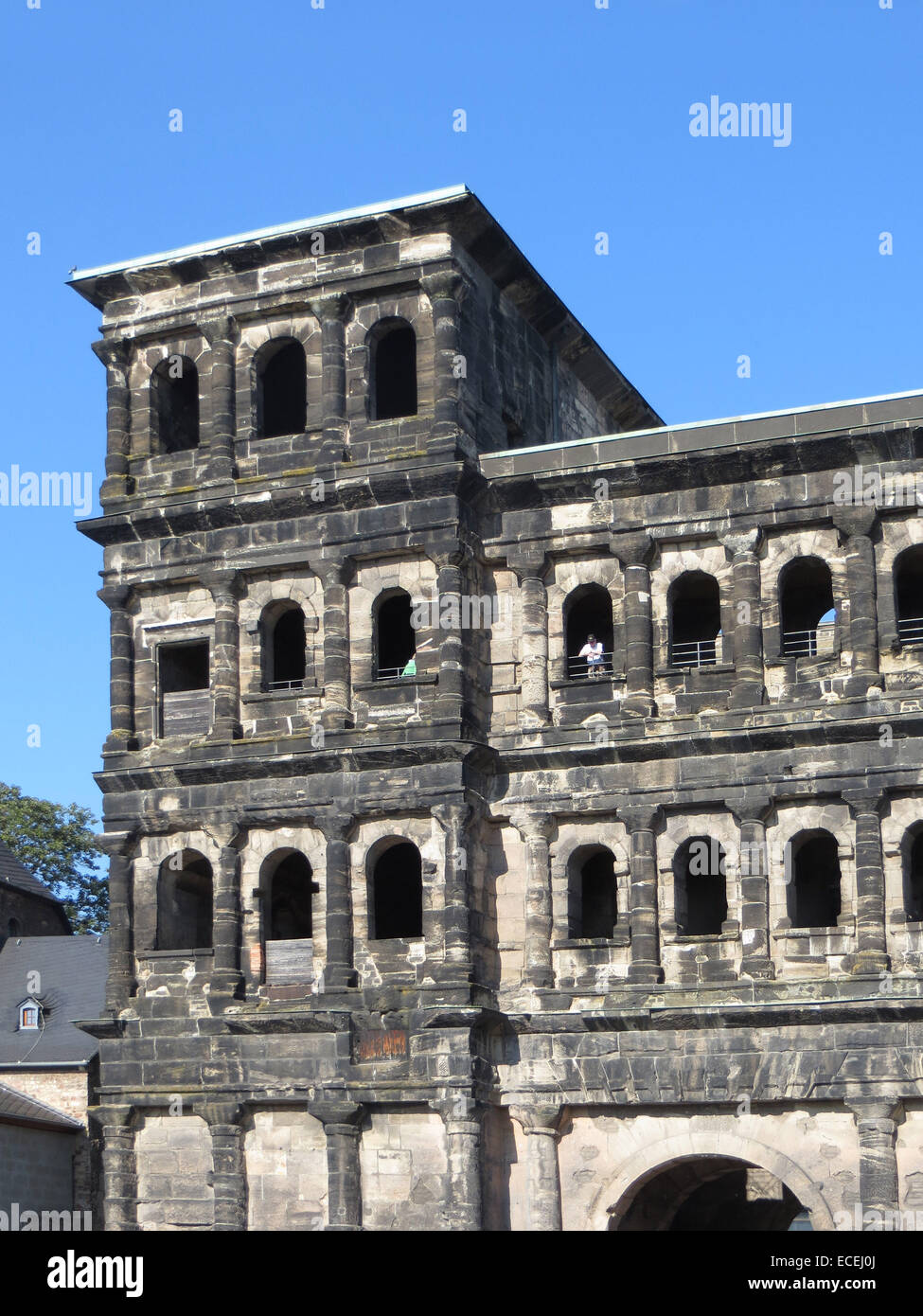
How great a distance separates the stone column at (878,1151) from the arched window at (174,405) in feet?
54.6

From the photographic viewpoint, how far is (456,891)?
34.7 m

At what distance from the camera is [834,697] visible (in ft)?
113

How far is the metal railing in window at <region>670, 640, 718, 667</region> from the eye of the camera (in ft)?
118

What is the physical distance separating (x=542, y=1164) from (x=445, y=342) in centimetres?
1384

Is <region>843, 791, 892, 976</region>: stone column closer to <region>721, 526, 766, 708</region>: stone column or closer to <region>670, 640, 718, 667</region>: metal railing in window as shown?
<region>721, 526, 766, 708</region>: stone column

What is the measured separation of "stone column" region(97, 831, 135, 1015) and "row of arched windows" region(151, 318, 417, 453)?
24.0 feet

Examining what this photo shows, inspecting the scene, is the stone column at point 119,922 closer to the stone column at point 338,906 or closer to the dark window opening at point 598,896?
the stone column at point 338,906

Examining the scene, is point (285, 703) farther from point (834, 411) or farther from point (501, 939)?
point (834, 411)

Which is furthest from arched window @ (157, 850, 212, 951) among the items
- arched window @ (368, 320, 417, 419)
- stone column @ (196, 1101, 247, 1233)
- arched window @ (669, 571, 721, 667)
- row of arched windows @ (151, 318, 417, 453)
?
arched window @ (368, 320, 417, 419)

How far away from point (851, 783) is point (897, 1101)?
496cm

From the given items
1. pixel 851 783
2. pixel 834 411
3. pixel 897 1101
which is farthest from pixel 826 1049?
pixel 834 411

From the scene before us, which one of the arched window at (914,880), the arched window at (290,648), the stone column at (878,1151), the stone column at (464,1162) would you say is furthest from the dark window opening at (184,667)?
the stone column at (878,1151)

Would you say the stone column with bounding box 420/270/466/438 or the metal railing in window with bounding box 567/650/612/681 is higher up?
the stone column with bounding box 420/270/466/438

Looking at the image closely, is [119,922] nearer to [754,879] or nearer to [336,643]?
[336,643]
